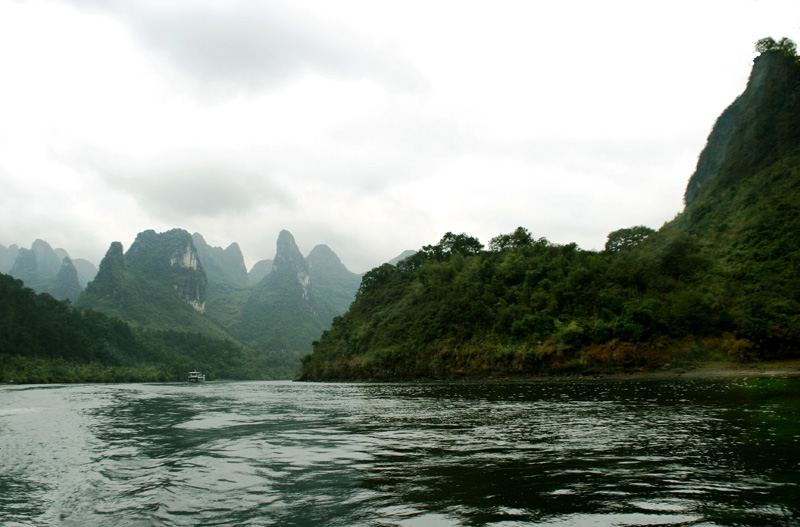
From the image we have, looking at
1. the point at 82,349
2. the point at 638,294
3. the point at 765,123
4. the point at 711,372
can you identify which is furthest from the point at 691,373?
the point at 82,349

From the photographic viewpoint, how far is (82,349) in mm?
101250

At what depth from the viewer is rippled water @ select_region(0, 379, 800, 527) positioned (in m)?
5.86

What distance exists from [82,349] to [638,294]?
365ft

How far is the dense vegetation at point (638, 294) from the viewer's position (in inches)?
1889

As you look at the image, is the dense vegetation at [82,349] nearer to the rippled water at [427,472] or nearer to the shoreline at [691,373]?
the shoreline at [691,373]

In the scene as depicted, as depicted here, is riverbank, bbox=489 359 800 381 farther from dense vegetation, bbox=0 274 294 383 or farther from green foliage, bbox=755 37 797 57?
dense vegetation, bbox=0 274 294 383

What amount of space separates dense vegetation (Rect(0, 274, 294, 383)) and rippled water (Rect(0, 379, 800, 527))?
8870 centimetres

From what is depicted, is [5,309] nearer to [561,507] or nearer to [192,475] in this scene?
[192,475]

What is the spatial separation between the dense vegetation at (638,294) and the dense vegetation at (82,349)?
159 feet

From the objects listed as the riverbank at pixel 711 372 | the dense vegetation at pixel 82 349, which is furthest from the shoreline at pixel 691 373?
→ the dense vegetation at pixel 82 349

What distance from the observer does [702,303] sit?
1948 inches

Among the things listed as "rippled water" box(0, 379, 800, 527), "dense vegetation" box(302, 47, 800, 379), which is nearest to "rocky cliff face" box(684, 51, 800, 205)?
"dense vegetation" box(302, 47, 800, 379)

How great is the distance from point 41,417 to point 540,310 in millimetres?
53810

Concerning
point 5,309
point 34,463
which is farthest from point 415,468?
point 5,309
